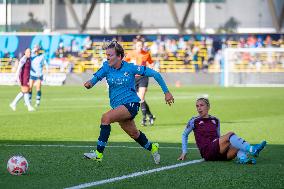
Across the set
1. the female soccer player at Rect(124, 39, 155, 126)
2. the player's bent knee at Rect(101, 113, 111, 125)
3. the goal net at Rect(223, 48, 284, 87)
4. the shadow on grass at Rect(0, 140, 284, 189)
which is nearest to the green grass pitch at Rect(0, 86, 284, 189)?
the shadow on grass at Rect(0, 140, 284, 189)

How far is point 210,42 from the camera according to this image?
207ft

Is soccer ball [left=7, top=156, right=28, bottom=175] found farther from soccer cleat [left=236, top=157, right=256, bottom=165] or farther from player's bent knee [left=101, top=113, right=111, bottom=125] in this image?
soccer cleat [left=236, top=157, right=256, bottom=165]

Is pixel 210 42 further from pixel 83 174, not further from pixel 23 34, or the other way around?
pixel 83 174

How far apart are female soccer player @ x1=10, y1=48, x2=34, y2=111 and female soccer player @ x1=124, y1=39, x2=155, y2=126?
6438mm

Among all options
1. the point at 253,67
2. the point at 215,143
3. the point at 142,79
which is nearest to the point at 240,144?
the point at 215,143

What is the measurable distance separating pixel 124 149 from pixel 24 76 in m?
15.7

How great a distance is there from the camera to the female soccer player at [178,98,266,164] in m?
13.1

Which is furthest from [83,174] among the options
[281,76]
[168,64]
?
[168,64]

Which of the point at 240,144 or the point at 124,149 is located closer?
the point at 240,144

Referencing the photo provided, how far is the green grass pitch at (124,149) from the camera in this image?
1106cm

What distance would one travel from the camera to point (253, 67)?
5559cm

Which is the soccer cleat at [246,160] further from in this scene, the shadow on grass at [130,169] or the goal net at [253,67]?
the goal net at [253,67]

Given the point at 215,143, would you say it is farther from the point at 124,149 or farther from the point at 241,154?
the point at 124,149

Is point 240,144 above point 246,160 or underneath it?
above
